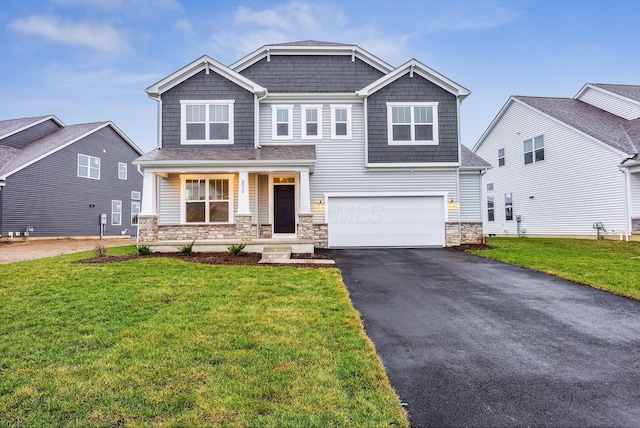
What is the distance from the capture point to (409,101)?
14.2m

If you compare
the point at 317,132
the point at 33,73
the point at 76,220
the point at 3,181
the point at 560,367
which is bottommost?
the point at 560,367

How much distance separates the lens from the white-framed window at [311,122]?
14.4 meters

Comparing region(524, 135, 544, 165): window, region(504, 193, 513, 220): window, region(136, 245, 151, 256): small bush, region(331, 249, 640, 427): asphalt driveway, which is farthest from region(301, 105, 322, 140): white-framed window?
region(504, 193, 513, 220): window

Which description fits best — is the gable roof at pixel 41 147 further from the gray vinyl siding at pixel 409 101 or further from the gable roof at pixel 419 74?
the gray vinyl siding at pixel 409 101

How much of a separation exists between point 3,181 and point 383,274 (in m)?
20.9

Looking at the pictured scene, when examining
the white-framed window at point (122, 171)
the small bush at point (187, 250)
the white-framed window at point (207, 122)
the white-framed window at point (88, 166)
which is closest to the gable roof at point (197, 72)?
the white-framed window at point (207, 122)

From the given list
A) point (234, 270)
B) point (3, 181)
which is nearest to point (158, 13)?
point (3, 181)

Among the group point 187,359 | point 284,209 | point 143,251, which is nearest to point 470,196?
point 284,209

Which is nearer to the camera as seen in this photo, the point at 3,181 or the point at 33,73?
the point at 3,181

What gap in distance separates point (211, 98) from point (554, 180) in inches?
700

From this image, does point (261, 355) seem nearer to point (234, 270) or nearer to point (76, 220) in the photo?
point (234, 270)

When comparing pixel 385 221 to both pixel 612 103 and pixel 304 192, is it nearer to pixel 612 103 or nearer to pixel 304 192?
pixel 304 192

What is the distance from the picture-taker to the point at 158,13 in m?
26.0

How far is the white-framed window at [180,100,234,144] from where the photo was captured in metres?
13.6
